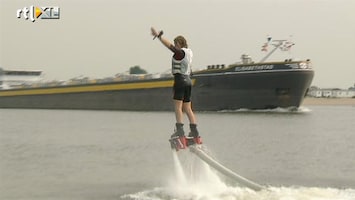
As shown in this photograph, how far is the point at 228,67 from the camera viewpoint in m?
63.0

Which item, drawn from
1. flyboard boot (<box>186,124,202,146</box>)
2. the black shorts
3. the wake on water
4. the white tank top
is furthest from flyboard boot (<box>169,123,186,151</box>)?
the white tank top

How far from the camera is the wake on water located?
411 inches

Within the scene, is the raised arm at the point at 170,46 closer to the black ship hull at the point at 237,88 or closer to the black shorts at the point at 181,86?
the black shorts at the point at 181,86

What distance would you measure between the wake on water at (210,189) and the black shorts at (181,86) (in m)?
1.06

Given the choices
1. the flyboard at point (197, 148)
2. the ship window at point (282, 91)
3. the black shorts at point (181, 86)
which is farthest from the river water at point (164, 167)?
the ship window at point (282, 91)

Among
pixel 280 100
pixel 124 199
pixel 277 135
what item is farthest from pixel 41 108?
pixel 124 199

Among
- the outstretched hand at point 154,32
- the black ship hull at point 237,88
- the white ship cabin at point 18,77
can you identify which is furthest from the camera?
the white ship cabin at point 18,77

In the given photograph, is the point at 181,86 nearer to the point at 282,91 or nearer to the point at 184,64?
the point at 184,64

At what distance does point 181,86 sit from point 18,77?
98.6m

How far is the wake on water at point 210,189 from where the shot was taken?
10.4 meters

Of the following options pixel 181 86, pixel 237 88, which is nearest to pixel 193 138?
pixel 181 86

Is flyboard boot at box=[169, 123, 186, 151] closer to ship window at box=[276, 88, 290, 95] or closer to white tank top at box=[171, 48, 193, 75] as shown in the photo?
white tank top at box=[171, 48, 193, 75]

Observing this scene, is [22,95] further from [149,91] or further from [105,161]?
[105,161]

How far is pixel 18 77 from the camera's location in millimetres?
104438
